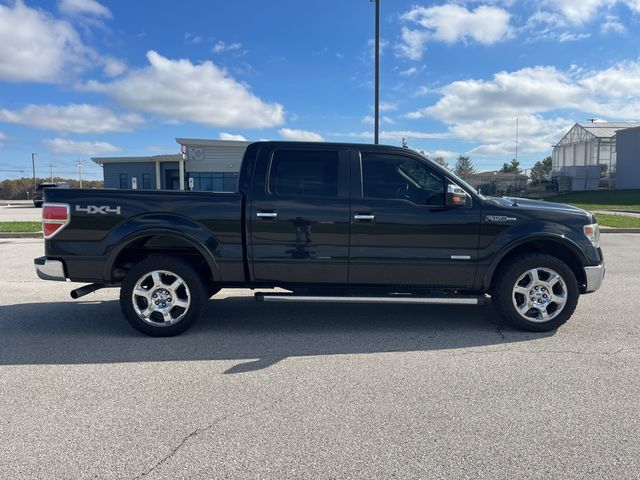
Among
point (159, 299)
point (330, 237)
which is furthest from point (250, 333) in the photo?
point (330, 237)

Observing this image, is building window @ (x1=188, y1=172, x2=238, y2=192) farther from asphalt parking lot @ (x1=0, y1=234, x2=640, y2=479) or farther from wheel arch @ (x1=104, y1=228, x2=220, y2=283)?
wheel arch @ (x1=104, y1=228, x2=220, y2=283)

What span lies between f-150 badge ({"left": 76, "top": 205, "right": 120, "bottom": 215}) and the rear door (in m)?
1.38

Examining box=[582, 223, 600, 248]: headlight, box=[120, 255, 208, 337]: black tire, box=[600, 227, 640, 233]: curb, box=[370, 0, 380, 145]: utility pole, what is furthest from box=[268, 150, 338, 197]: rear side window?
box=[600, 227, 640, 233]: curb

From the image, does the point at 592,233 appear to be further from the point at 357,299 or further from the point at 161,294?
the point at 161,294

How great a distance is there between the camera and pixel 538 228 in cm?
493

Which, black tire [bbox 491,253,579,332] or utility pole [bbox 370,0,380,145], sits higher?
utility pole [bbox 370,0,380,145]

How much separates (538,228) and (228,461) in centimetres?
380

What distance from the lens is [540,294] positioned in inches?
197

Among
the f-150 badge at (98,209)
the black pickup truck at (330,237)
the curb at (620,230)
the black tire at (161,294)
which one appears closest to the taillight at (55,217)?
the black pickup truck at (330,237)

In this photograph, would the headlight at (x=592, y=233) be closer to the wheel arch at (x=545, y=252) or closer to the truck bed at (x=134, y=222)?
the wheel arch at (x=545, y=252)

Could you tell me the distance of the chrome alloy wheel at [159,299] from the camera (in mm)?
4902

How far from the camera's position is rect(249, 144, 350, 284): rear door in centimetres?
491

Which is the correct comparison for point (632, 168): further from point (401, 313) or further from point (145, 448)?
point (145, 448)

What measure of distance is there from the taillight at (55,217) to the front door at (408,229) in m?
2.93
